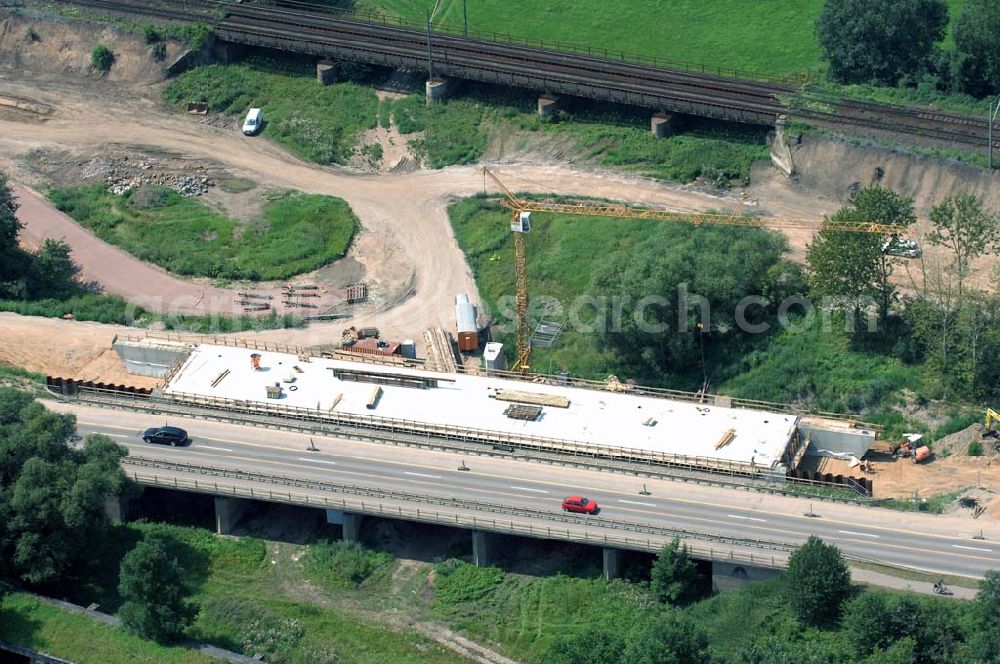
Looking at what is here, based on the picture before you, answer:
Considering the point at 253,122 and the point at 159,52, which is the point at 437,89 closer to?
the point at 253,122

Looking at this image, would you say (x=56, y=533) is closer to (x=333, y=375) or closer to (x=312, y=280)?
(x=333, y=375)

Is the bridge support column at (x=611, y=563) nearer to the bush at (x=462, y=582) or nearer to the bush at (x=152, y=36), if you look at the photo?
the bush at (x=462, y=582)

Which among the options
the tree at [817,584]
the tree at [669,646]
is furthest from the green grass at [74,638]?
the tree at [817,584]

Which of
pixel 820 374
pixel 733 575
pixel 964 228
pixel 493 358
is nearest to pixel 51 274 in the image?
pixel 493 358

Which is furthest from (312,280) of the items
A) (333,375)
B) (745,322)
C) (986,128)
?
(986,128)

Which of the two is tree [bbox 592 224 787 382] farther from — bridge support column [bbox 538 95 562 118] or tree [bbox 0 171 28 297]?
tree [bbox 0 171 28 297]

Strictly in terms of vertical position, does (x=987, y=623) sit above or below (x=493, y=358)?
below

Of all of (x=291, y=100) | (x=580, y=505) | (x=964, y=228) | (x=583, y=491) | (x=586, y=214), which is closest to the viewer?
(x=580, y=505)
